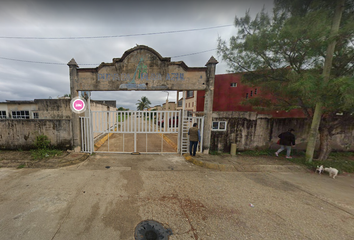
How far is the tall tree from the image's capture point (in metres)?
4.20

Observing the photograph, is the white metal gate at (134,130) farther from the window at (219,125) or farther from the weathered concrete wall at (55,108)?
the weathered concrete wall at (55,108)

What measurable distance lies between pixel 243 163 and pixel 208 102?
3035 millimetres

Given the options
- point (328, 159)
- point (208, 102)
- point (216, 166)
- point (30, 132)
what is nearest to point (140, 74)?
point (208, 102)

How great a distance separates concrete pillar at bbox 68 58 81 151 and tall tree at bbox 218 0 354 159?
6.72 metres

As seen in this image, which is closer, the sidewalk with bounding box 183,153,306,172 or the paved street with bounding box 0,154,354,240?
the paved street with bounding box 0,154,354,240

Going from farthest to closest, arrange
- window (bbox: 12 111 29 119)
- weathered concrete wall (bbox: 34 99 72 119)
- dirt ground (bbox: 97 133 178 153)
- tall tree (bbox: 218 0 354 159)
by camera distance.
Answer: window (bbox: 12 111 29 119) → weathered concrete wall (bbox: 34 99 72 119) → dirt ground (bbox: 97 133 178 153) → tall tree (bbox: 218 0 354 159)

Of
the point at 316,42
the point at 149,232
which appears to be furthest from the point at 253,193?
the point at 316,42

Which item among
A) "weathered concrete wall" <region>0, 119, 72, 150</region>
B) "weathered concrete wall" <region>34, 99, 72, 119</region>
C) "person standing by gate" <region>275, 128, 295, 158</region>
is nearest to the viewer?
"weathered concrete wall" <region>0, 119, 72, 150</region>

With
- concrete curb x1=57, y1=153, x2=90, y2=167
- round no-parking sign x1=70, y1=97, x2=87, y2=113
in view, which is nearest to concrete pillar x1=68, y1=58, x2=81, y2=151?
round no-parking sign x1=70, y1=97, x2=87, y2=113

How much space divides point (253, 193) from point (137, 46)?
6851 millimetres

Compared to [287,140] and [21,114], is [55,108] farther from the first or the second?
[287,140]

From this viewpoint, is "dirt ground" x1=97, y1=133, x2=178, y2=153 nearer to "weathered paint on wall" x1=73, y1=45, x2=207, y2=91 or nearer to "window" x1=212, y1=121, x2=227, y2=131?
"weathered paint on wall" x1=73, y1=45, x2=207, y2=91

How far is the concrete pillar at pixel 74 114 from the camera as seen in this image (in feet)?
18.5

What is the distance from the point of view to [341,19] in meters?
4.88
